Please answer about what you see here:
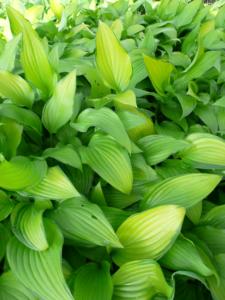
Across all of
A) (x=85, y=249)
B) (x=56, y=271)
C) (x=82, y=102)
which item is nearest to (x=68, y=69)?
(x=82, y=102)

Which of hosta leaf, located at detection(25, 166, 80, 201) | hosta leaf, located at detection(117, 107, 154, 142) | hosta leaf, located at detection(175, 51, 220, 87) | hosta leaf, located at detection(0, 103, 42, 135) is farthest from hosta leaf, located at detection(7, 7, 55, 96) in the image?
hosta leaf, located at detection(175, 51, 220, 87)

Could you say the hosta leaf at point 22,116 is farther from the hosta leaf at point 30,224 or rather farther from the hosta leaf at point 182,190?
the hosta leaf at point 182,190

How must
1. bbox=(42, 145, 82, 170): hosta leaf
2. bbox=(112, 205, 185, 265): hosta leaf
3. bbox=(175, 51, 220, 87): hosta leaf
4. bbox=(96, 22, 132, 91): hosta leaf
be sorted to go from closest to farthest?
1. bbox=(112, 205, 185, 265): hosta leaf
2. bbox=(42, 145, 82, 170): hosta leaf
3. bbox=(96, 22, 132, 91): hosta leaf
4. bbox=(175, 51, 220, 87): hosta leaf

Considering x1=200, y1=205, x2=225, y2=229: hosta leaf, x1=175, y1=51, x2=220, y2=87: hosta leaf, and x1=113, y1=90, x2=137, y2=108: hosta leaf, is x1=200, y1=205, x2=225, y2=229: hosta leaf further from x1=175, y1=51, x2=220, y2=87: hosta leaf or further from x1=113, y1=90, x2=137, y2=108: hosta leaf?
x1=175, y1=51, x2=220, y2=87: hosta leaf

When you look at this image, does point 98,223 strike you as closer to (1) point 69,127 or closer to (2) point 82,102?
(1) point 69,127

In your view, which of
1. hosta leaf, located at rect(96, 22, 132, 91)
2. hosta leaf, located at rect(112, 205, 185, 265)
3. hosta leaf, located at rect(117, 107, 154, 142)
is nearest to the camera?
hosta leaf, located at rect(112, 205, 185, 265)

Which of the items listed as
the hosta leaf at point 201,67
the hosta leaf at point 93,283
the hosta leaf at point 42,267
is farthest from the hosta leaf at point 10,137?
the hosta leaf at point 201,67

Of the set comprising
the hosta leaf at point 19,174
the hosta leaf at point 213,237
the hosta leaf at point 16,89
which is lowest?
the hosta leaf at point 213,237
